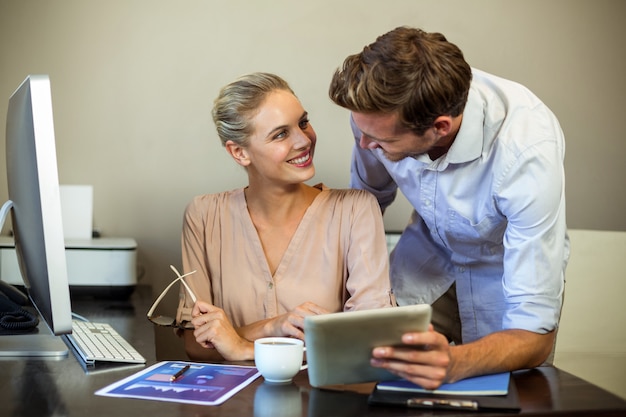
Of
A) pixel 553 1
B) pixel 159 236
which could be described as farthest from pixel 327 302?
pixel 553 1

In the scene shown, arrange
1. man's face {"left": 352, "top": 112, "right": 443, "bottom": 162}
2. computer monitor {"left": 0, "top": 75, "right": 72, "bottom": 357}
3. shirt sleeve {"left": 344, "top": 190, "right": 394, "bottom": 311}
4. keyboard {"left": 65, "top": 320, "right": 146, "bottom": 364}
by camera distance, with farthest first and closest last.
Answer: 1. shirt sleeve {"left": 344, "top": 190, "right": 394, "bottom": 311}
2. man's face {"left": 352, "top": 112, "right": 443, "bottom": 162}
3. keyboard {"left": 65, "top": 320, "right": 146, "bottom": 364}
4. computer monitor {"left": 0, "top": 75, "right": 72, "bottom": 357}

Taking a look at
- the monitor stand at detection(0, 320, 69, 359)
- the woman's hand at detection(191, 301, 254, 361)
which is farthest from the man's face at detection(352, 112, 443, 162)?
the monitor stand at detection(0, 320, 69, 359)

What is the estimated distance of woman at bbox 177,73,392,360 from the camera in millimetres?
1924

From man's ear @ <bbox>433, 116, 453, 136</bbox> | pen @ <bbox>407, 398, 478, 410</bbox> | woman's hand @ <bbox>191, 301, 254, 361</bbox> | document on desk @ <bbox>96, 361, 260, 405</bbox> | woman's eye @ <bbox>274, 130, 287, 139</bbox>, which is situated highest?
man's ear @ <bbox>433, 116, 453, 136</bbox>

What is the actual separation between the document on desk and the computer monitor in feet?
0.58

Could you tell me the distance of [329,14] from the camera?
2.82m

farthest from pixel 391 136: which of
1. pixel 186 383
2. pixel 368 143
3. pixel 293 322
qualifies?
pixel 186 383

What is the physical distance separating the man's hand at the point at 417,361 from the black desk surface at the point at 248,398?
7cm

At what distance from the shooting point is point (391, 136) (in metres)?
1.62

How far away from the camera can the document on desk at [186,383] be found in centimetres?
120

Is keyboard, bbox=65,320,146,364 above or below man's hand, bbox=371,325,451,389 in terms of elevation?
below

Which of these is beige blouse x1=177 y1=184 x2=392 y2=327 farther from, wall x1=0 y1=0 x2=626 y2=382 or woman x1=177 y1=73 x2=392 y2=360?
wall x1=0 y1=0 x2=626 y2=382

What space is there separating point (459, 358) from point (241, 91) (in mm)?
1011

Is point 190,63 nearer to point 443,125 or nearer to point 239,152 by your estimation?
point 239,152
